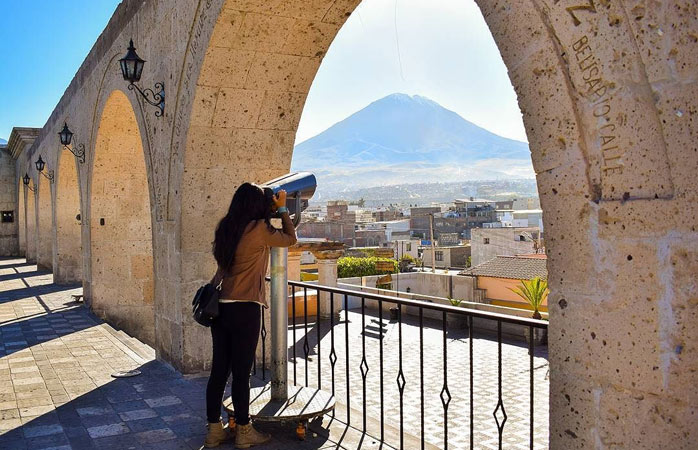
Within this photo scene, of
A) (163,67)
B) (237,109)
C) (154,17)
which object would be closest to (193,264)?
(237,109)

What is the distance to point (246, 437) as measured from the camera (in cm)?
348

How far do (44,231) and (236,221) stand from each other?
16170mm

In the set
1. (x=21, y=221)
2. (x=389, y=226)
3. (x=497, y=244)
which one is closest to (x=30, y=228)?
(x=21, y=221)

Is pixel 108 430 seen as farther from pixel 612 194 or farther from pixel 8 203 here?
pixel 8 203

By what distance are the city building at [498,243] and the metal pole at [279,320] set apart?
3321cm

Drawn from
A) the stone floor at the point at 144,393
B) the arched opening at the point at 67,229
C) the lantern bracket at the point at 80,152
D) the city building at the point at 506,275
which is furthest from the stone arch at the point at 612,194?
the city building at the point at 506,275

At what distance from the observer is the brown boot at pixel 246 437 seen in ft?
11.4

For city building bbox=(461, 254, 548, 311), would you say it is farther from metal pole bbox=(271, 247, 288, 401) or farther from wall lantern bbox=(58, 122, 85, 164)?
metal pole bbox=(271, 247, 288, 401)

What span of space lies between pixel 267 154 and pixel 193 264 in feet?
3.66

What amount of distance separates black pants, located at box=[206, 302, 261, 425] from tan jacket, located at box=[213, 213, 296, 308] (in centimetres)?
6

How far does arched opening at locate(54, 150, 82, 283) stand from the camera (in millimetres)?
13688

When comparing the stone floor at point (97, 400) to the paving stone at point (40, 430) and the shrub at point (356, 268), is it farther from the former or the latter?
the shrub at point (356, 268)

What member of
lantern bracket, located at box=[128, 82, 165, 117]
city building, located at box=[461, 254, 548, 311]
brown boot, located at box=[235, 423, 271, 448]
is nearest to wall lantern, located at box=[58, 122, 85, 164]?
lantern bracket, located at box=[128, 82, 165, 117]

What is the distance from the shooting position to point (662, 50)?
1.79 meters
